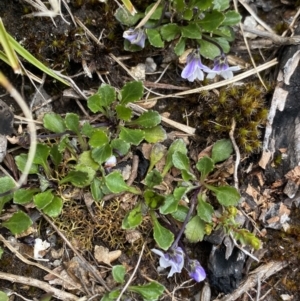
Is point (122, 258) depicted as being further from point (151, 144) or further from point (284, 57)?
point (284, 57)

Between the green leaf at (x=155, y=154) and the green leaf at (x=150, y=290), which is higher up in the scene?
the green leaf at (x=155, y=154)

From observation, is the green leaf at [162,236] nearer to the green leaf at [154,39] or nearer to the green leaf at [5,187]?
Result: the green leaf at [5,187]

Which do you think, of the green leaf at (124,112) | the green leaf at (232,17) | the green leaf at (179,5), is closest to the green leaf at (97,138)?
the green leaf at (124,112)

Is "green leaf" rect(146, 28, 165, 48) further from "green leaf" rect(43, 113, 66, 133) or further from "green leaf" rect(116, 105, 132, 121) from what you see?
"green leaf" rect(43, 113, 66, 133)

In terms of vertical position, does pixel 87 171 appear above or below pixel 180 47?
below

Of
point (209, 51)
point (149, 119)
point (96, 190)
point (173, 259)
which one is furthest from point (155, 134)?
point (173, 259)

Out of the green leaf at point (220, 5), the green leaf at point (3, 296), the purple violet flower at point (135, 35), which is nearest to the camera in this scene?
the green leaf at point (3, 296)

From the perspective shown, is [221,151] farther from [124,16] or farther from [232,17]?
[124,16]
